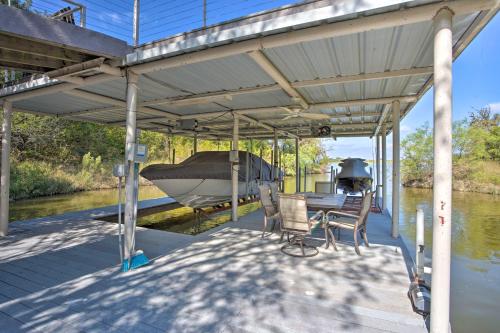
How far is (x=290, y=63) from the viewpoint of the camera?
3621mm

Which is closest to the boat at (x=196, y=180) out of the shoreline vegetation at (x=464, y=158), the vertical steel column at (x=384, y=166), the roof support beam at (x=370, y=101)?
the roof support beam at (x=370, y=101)

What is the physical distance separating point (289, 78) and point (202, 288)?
3.22m

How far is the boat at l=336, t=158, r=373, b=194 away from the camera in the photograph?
9750 mm

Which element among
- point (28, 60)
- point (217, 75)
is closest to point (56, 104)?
point (28, 60)

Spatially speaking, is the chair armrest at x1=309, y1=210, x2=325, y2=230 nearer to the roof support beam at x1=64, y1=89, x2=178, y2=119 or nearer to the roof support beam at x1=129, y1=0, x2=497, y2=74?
the roof support beam at x1=129, y1=0, x2=497, y2=74

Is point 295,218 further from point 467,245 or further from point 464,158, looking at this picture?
point 464,158

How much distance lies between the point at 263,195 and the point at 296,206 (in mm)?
1148

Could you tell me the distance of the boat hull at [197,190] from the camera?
711cm

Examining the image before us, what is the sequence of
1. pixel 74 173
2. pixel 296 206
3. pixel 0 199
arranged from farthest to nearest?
pixel 74 173
pixel 0 199
pixel 296 206

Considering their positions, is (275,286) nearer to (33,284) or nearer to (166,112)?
(33,284)

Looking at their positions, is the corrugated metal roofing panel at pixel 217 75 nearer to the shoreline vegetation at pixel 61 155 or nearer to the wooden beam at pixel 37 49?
the wooden beam at pixel 37 49

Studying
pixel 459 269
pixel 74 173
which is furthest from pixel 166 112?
pixel 74 173

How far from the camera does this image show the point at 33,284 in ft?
10.3

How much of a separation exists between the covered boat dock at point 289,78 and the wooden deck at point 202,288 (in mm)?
43
